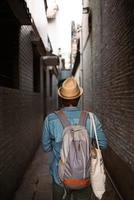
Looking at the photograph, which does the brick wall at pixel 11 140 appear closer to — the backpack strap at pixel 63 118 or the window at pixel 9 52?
the window at pixel 9 52

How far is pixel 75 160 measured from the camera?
10.2ft

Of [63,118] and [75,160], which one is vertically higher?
[63,118]

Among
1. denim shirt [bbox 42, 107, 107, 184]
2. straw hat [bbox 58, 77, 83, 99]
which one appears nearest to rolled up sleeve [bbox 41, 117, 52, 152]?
denim shirt [bbox 42, 107, 107, 184]

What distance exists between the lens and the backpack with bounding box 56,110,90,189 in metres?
3.13

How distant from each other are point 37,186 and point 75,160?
4.56 meters

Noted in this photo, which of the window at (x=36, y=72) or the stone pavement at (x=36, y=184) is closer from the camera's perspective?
the stone pavement at (x=36, y=184)

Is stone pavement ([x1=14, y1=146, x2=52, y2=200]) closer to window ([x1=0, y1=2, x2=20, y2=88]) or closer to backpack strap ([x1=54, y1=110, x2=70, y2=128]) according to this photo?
window ([x1=0, y1=2, x2=20, y2=88])

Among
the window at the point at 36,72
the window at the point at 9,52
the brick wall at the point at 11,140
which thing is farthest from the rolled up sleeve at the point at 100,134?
the window at the point at 36,72

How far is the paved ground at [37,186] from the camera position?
6606mm

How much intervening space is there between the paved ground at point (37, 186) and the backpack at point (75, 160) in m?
3.38

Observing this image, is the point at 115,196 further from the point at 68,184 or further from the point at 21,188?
the point at 68,184

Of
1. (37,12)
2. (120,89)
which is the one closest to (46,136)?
(120,89)

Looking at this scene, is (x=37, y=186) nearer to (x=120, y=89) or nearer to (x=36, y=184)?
(x=36, y=184)

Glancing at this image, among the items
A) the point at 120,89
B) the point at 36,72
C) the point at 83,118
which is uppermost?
the point at 36,72
